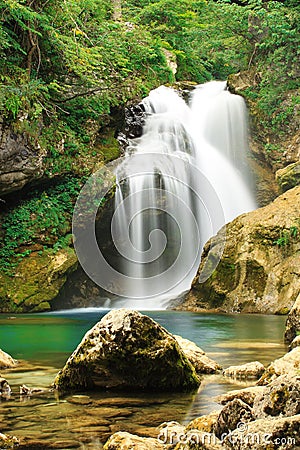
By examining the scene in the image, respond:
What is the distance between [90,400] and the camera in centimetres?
387

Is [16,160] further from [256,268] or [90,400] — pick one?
[90,400]

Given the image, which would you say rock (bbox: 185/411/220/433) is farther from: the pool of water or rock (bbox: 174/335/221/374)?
rock (bbox: 174/335/221/374)

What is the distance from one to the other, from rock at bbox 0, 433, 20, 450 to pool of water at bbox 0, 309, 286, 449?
91 mm

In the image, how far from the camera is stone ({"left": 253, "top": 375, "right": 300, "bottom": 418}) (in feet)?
8.05

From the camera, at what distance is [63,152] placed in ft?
49.0

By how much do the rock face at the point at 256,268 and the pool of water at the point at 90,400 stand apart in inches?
146

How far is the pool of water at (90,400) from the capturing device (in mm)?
3137

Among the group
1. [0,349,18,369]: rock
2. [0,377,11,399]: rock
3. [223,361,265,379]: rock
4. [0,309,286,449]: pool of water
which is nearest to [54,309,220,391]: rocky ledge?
[0,309,286,449]: pool of water

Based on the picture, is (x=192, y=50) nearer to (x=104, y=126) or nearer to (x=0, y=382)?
(x=104, y=126)

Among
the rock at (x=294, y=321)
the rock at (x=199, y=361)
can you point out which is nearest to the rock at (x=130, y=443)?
the rock at (x=199, y=361)

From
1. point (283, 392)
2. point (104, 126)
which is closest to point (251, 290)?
point (104, 126)

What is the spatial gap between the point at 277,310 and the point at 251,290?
91 centimetres

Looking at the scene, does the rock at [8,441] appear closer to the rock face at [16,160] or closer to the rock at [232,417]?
the rock at [232,417]

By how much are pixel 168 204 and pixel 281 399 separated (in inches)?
511
